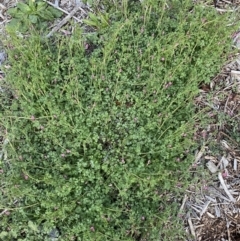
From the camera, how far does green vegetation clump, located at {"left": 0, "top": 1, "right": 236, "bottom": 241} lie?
9.07 ft

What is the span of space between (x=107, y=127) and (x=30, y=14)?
3.52 ft

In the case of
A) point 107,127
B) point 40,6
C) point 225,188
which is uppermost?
point 40,6

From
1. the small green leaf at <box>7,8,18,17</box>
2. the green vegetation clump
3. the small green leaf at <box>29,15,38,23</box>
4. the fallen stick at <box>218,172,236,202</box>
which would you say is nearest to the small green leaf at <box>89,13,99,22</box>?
the green vegetation clump

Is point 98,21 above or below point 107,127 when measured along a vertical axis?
above

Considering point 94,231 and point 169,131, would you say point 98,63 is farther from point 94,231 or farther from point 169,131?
point 94,231

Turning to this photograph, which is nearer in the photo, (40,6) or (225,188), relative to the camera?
(225,188)

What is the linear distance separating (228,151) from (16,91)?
4.97 ft

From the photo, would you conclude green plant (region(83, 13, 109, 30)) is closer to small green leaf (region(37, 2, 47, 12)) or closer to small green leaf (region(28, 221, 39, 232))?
small green leaf (region(37, 2, 47, 12))

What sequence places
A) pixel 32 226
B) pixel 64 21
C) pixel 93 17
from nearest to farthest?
1. pixel 32 226
2. pixel 93 17
3. pixel 64 21

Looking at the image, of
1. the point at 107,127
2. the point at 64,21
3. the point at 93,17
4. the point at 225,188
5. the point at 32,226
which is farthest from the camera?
the point at 64,21

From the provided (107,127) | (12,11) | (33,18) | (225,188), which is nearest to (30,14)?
(33,18)

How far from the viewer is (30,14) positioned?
330 centimetres

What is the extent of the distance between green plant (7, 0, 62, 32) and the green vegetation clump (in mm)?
243

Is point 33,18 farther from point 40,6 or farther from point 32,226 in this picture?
point 32,226
